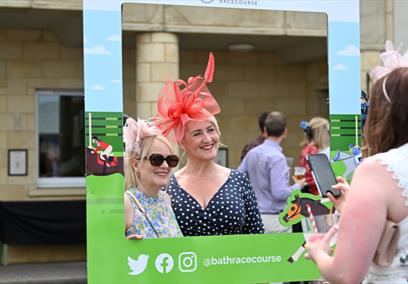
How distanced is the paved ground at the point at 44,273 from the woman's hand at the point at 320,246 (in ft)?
22.5

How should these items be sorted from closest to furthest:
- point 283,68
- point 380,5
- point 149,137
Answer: point 149,137 → point 380,5 → point 283,68

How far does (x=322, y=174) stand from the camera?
2623 millimetres

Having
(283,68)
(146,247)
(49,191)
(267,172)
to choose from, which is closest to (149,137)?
(146,247)

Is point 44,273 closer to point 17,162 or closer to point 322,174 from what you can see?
point 17,162

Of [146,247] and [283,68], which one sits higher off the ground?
[283,68]

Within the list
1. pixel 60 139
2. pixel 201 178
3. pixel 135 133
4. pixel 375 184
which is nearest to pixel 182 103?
pixel 135 133

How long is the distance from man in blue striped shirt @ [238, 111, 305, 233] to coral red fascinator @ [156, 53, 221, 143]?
245 centimetres

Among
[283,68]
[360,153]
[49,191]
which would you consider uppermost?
[283,68]

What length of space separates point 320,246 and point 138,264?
3.66 ft

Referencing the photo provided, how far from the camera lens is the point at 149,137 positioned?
3498mm

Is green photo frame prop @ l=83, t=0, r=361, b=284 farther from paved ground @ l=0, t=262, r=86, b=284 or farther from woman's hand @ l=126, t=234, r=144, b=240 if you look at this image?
paved ground @ l=0, t=262, r=86, b=284

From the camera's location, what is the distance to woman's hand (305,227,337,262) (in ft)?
7.03

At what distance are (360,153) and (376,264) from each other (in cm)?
151

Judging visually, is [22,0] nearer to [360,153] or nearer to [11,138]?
[11,138]
